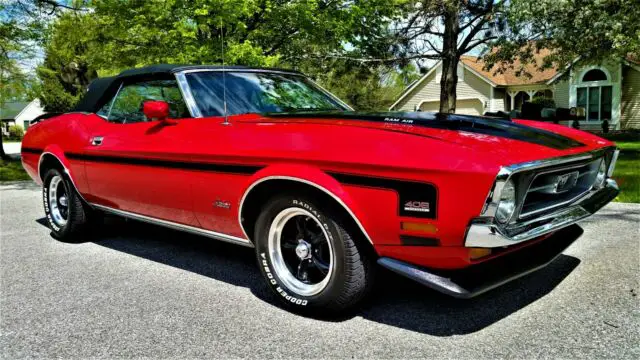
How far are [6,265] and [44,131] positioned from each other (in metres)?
1.46

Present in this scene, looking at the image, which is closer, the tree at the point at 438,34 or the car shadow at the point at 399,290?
the car shadow at the point at 399,290

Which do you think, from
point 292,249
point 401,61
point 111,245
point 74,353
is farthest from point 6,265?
point 401,61

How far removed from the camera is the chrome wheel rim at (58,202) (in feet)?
17.0

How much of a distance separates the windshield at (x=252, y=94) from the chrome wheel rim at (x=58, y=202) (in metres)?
2.19

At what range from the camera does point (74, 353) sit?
2.65 meters

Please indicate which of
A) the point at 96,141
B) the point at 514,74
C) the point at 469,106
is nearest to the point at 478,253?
the point at 96,141

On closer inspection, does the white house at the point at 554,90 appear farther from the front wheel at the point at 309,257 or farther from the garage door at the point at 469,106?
the front wheel at the point at 309,257

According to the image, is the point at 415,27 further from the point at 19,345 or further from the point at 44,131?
the point at 19,345

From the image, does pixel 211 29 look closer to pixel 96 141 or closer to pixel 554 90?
pixel 96 141

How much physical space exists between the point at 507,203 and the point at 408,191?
47 cm

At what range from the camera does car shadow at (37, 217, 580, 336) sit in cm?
293

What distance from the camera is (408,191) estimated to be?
2.53 meters

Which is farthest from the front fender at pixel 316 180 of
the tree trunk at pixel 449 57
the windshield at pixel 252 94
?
the tree trunk at pixel 449 57

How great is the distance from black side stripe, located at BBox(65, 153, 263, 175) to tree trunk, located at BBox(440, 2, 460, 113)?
1489 centimetres
